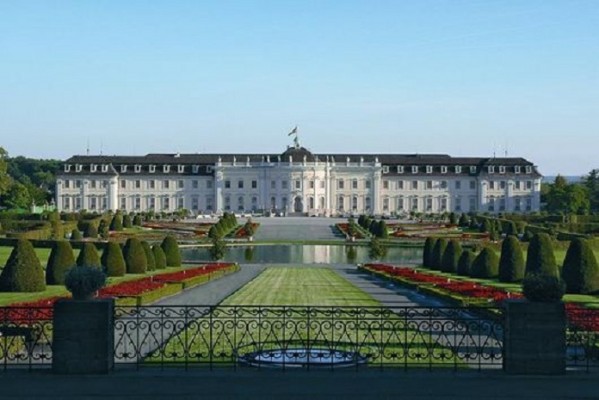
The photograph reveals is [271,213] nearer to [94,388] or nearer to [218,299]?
[218,299]

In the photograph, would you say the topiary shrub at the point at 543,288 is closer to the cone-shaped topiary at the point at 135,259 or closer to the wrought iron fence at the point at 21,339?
the wrought iron fence at the point at 21,339

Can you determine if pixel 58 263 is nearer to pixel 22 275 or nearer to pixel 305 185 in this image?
pixel 22 275

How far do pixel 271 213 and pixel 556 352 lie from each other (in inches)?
3848

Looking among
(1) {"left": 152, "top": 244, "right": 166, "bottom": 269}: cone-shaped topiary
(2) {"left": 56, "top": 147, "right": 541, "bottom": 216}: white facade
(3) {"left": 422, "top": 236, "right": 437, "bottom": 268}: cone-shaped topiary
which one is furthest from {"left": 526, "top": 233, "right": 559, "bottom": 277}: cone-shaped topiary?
→ (2) {"left": 56, "top": 147, "right": 541, "bottom": 216}: white facade

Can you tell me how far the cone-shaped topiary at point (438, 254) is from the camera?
37.5m

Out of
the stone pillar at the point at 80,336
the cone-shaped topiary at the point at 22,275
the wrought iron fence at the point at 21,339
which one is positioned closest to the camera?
the stone pillar at the point at 80,336

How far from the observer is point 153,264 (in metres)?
36.5

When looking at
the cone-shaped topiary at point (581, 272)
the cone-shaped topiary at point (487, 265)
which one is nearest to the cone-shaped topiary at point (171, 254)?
the cone-shaped topiary at point (487, 265)

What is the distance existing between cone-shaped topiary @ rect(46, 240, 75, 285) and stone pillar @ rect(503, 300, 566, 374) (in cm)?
1864

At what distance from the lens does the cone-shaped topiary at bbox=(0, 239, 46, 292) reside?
2584 centimetres

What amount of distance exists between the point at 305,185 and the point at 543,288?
101 m

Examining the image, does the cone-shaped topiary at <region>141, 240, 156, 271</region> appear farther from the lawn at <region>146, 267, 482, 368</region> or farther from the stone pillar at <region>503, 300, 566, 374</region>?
the stone pillar at <region>503, 300, 566, 374</region>

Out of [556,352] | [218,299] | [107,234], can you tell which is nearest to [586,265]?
[218,299]

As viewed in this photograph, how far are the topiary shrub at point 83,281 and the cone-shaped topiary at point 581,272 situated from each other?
664 inches
